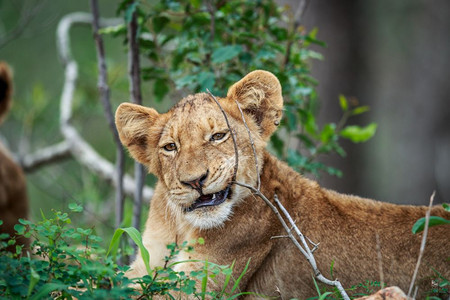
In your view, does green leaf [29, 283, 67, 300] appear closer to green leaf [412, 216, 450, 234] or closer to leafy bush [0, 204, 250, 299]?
leafy bush [0, 204, 250, 299]

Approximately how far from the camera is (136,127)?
3701mm

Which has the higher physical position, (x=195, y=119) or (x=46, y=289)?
(x=195, y=119)

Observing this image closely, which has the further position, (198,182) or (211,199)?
(211,199)

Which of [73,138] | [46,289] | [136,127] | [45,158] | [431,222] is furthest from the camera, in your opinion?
[45,158]

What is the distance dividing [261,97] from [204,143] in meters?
0.49

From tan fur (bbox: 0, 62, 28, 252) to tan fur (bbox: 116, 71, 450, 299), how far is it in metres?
2.76

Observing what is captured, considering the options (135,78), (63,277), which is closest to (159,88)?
(135,78)

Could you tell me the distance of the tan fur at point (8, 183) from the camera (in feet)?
19.4

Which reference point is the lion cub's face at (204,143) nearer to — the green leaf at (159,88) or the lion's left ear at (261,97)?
the lion's left ear at (261,97)

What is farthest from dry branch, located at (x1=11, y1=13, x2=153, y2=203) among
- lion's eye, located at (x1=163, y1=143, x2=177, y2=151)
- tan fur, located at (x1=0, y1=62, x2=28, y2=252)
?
lion's eye, located at (x1=163, y1=143, x2=177, y2=151)

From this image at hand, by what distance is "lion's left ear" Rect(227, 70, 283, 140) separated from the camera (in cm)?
348

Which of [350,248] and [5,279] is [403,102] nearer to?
[350,248]

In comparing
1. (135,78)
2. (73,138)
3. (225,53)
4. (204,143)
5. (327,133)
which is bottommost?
(73,138)

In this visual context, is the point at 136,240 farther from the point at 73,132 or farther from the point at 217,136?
the point at 73,132
